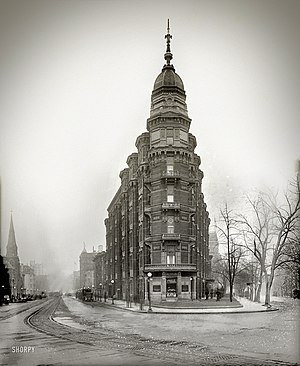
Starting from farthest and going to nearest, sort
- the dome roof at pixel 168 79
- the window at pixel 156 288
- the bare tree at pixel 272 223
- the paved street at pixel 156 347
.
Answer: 1. the dome roof at pixel 168 79
2. the window at pixel 156 288
3. the bare tree at pixel 272 223
4. the paved street at pixel 156 347

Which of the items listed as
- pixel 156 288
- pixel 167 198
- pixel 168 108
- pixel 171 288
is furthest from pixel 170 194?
pixel 156 288

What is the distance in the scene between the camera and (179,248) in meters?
46.1

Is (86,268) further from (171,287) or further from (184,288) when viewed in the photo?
(184,288)

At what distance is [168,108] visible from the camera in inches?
1864

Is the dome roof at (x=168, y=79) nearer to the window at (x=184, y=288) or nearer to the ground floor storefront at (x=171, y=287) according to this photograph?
the ground floor storefront at (x=171, y=287)

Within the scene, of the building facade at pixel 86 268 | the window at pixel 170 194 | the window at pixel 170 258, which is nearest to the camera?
the window at pixel 170 258

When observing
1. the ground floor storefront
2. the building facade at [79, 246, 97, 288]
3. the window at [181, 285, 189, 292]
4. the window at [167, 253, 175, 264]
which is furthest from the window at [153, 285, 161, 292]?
the building facade at [79, 246, 97, 288]

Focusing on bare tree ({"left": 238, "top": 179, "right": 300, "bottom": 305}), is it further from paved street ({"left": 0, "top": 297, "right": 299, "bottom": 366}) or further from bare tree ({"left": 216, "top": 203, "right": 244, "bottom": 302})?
paved street ({"left": 0, "top": 297, "right": 299, "bottom": 366})

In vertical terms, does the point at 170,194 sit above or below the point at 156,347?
above

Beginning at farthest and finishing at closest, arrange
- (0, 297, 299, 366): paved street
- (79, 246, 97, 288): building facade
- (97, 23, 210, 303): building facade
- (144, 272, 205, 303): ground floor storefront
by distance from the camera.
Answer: (79, 246, 97, 288): building facade < (97, 23, 210, 303): building facade < (144, 272, 205, 303): ground floor storefront < (0, 297, 299, 366): paved street

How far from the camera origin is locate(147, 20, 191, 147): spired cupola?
155ft

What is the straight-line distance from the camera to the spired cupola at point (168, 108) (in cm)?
4718

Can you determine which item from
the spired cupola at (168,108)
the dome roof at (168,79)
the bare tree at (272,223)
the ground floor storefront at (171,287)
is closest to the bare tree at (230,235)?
the bare tree at (272,223)

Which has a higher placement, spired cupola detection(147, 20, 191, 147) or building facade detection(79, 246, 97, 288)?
spired cupola detection(147, 20, 191, 147)
